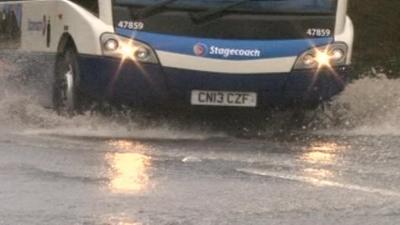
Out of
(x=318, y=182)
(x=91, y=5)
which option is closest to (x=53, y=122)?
(x=91, y=5)

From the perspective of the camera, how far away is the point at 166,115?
38.0ft

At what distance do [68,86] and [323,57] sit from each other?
9.53ft

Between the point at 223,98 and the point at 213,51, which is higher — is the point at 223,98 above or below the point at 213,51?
below

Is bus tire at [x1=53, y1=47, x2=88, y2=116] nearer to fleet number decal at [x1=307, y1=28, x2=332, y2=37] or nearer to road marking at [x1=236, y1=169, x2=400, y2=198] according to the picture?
fleet number decal at [x1=307, y1=28, x2=332, y2=37]

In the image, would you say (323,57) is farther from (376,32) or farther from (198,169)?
(376,32)

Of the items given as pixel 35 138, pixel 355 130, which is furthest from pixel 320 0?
pixel 35 138

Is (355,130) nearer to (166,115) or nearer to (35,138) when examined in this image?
(166,115)

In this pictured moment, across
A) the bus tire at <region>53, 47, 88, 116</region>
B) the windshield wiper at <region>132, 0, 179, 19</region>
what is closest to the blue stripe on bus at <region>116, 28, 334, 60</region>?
the windshield wiper at <region>132, 0, 179, 19</region>

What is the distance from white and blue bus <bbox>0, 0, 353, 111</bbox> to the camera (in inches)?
407

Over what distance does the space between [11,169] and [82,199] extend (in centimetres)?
142

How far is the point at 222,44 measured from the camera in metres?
10.4

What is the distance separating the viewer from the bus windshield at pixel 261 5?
10344 millimetres

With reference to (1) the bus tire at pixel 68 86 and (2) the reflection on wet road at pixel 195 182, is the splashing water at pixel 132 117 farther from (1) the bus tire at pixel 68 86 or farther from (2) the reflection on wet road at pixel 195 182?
(2) the reflection on wet road at pixel 195 182

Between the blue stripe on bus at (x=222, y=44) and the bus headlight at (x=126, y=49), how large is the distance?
55 mm
